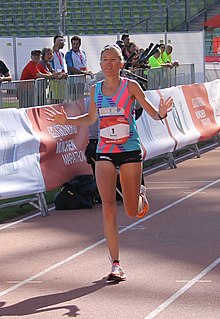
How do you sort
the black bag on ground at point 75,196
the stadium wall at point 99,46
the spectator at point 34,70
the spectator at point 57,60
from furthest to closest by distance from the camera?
1. the stadium wall at point 99,46
2. the spectator at point 57,60
3. the spectator at point 34,70
4. the black bag on ground at point 75,196

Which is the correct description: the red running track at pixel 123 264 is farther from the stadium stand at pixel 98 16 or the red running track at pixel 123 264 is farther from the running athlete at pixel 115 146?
the stadium stand at pixel 98 16

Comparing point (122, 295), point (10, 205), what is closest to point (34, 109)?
point (10, 205)

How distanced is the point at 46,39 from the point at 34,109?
20127mm

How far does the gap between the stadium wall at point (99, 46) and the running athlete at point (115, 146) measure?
76.7 feet

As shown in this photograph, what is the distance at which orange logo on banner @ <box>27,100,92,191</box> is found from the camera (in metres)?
12.0

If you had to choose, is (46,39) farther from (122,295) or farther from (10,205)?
(122,295)

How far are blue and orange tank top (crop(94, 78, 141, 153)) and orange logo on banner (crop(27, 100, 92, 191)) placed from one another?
393cm

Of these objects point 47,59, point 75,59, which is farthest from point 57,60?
point 75,59

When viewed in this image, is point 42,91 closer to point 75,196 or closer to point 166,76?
point 75,196

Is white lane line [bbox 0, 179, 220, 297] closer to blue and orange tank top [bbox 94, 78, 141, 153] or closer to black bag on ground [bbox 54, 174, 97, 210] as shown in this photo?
black bag on ground [bbox 54, 174, 97, 210]

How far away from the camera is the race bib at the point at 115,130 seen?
7.95m

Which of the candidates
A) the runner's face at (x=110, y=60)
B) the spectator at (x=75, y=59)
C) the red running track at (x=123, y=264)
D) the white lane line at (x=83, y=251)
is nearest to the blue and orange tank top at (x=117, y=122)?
the runner's face at (x=110, y=60)

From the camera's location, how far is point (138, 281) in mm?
7973

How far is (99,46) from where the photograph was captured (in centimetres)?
3194
